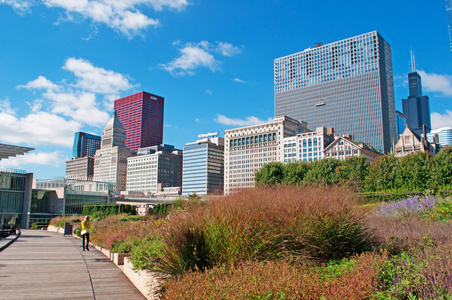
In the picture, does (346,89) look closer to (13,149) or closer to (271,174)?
(271,174)

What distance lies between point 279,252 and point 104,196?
69904mm

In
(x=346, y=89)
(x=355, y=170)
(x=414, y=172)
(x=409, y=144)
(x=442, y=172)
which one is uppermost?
(x=346, y=89)

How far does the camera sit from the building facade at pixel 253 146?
443 ft

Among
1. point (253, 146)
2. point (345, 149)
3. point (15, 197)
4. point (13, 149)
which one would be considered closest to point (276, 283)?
point (13, 149)

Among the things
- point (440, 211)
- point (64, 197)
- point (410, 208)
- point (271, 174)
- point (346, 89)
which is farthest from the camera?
point (346, 89)

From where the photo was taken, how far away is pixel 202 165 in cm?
16375

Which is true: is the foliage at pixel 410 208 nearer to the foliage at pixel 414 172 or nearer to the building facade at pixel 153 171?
the foliage at pixel 414 172

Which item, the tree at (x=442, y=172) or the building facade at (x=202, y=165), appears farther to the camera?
the building facade at (x=202, y=165)

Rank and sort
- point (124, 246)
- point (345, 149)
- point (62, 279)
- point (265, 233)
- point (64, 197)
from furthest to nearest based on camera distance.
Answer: point (345, 149)
point (64, 197)
point (124, 246)
point (62, 279)
point (265, 233)

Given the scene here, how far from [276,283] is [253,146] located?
140 meters

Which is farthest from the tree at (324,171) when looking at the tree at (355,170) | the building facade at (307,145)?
the building facade at (307,145)

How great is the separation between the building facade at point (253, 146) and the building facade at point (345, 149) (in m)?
23.4

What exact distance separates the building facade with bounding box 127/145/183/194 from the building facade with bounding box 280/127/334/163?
78.4 metres

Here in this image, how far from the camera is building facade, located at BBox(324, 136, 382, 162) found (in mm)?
104312
